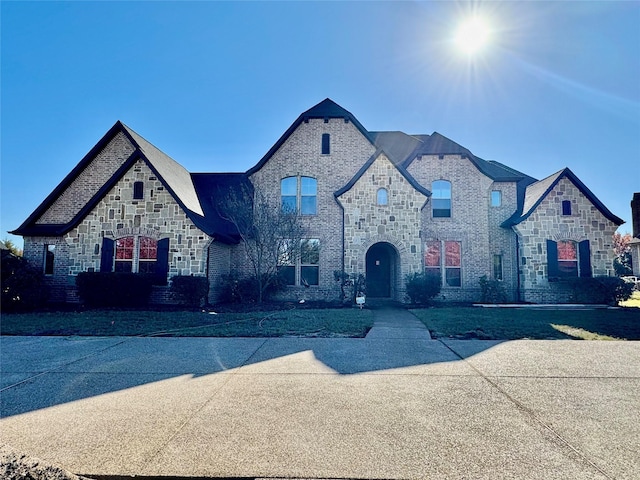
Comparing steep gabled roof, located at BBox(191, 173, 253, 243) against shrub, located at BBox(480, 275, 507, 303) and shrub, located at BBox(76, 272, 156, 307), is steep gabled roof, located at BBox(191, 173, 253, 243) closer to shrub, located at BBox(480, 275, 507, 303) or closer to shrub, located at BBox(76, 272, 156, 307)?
shrub, located at BBox(76, 272, 156, 307)

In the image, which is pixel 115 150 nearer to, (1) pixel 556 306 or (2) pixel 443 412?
(2) pixel 443 412

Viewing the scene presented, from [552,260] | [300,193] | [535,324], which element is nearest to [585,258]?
[552,260]

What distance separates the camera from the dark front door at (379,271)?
18438 millimetres

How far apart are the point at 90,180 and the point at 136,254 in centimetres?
625

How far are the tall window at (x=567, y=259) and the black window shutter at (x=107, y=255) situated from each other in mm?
19426

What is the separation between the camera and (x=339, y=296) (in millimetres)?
17250

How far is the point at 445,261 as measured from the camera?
17906 mm

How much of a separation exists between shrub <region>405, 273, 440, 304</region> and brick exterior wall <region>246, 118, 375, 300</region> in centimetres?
441

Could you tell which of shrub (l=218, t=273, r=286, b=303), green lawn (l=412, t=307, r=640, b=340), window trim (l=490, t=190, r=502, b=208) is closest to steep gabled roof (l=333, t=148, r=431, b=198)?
window trim (l=490, t=190, r=502, b=208)

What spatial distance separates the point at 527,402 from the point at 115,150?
20456 millimetres

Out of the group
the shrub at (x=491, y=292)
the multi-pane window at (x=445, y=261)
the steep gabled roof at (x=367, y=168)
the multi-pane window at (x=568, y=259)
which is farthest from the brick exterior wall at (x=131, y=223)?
the multi-pane window at (x=568, y=259)

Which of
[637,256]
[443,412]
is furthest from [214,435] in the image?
[637,256]

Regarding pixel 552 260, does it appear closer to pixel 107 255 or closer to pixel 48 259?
pixel 107 255

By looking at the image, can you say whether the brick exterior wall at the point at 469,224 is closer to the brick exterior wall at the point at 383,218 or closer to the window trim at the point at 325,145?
the brick exterior wall at the point at 383,218
